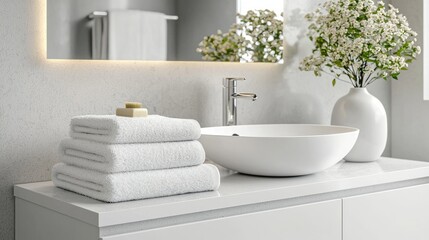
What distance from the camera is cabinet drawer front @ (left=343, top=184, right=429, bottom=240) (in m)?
1.77

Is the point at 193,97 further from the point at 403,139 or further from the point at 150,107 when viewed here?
the point at 403,139

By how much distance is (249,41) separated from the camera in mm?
2166

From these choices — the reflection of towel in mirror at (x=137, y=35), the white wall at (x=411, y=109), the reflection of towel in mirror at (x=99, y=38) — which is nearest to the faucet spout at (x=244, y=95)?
the reflection of towel in mirror at (x=137, y=35)

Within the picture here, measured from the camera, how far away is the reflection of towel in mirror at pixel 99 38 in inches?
71.1

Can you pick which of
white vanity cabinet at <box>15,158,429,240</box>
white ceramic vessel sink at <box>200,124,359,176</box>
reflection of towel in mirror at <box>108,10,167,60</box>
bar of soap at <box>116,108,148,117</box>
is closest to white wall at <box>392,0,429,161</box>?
white vanity cabinet at <box>15,158,429,240</box>

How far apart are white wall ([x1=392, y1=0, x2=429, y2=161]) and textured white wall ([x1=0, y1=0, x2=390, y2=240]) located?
2.44 ft

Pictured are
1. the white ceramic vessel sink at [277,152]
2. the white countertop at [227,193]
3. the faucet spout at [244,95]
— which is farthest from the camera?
the faucet spout at [244,95]

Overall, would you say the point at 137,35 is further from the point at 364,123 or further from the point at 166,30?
the point at 364,123

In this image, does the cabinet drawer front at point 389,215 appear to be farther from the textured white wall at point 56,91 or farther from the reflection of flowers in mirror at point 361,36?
the textured white wall at point 56,91

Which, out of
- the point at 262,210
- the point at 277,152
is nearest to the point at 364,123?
the point at 277,152

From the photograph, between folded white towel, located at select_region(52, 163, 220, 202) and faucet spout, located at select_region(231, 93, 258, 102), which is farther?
faucet spout, located at select_region(231, 93, 258, 102)

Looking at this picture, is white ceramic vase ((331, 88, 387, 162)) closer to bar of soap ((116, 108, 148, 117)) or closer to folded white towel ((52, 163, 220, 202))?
folded white towel ((52, 163, 220, 202))

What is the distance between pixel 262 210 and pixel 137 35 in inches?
26.5

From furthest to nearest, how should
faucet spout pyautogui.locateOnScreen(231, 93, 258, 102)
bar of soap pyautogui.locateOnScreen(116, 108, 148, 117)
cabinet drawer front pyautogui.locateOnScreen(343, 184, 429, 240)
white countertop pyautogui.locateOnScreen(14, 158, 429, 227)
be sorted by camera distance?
faucet spout pyautogui.locateOnScreen(231, 93, 258, 102) → cabinet drawer front pyautogui.locateOnScreen(343, 184, 429, 240) → bar of soap pyautogui.locateOnScreen(116, 108, 148, 117) → white countertop pyautogui.locateOnScreen(14, 158, 429, 227)
